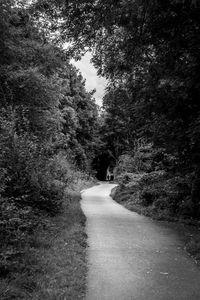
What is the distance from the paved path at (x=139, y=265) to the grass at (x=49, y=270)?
0.32m

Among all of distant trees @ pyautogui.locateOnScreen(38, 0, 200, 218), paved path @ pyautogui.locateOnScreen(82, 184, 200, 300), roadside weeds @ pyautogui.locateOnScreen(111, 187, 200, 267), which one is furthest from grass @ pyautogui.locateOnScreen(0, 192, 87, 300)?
distant trees @ pyautogui.locateOnScreen(38, 0, 200, 218)

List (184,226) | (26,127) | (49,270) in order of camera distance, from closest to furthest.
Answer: (49,270) < (26,127) < (184,226)

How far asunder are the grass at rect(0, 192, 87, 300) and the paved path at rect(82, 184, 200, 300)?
0.32 metres

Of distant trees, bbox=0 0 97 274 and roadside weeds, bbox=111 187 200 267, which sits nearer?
distant trees, bbox=0 0 97 274

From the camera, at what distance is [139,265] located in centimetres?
855

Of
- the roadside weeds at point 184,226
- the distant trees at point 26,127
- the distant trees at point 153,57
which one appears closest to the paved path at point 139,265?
the roadside weeds at point 184,226

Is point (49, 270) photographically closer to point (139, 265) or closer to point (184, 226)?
point (139, 265)

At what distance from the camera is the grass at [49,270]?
5.97 metres

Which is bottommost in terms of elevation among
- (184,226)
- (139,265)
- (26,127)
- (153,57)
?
(139,265)

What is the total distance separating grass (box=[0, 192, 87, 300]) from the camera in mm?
5973

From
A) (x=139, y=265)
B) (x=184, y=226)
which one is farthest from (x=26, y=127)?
(x=184, y=226)

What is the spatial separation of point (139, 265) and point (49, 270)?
2.40 metres

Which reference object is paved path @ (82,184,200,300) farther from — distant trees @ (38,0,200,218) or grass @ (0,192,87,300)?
distant trees @ (38,0,200,218)

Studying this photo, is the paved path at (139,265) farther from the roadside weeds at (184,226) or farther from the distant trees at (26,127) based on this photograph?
the distant trees at (26,127)
